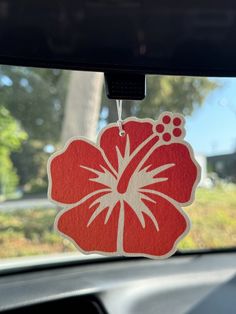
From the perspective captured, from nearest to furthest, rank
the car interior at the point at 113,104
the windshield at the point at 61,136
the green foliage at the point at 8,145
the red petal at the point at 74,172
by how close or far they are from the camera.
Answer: the car interior at the point at 113,104 < the red petal at the point at 74,172 < the windshield at the point at 61,136 < the green foliage at the point at 8,145

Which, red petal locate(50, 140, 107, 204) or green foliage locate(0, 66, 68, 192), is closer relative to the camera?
red petal locate(50, 140, 107, 204)

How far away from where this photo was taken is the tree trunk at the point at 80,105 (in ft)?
7.09

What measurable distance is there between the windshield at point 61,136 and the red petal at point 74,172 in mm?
663

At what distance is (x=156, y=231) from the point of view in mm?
895

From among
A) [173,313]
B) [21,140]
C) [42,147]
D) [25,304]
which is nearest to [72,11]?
[25,304]

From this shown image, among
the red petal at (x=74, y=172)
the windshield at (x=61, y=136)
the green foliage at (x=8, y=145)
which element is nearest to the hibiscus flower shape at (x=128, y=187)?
the red petal at (x=74, y=172)

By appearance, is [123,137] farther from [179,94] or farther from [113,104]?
[179,94]

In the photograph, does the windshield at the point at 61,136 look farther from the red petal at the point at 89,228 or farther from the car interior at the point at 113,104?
the red petal at the point at 89,228

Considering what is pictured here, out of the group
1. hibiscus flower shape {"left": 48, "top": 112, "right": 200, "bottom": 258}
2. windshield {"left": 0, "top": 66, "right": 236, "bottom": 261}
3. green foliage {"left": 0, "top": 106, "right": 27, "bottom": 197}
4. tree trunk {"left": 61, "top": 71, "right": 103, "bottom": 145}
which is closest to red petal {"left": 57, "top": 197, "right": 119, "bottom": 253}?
hibiscus flower shape {"left": 48, "top": 112, "right": 200, "bottom": 258}

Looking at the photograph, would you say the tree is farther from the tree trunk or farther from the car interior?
the tree trunk

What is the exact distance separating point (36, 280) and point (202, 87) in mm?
932

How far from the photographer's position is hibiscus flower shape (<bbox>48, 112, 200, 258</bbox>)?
2.88 ft

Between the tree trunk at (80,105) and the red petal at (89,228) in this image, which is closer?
the red petal at (89,228)

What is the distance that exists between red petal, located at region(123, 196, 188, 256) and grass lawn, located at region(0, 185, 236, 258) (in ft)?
3.78
